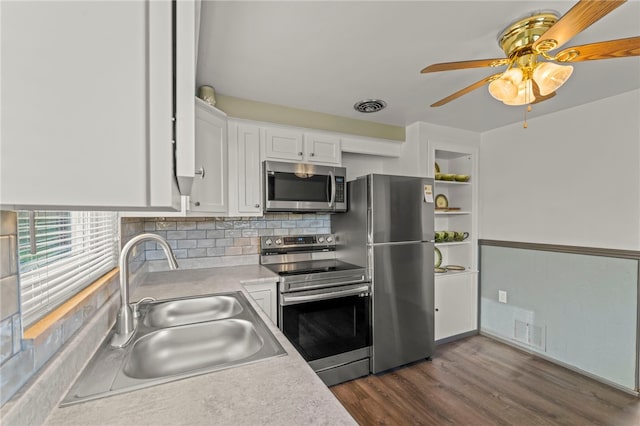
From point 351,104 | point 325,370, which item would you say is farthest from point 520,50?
point 325,370

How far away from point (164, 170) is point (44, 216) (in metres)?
0.70

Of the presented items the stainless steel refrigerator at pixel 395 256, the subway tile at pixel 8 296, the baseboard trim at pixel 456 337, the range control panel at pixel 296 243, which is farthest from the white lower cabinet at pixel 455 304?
the subway tile at pixel 8 296

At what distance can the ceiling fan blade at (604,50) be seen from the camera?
3.63 ft

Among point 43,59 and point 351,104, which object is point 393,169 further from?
point 43,59

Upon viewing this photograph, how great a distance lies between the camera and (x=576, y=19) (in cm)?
102

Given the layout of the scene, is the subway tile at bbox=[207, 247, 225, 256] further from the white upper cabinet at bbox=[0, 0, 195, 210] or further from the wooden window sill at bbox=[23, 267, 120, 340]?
the white upper cabinet at bbox=[0, 0, 195, 210]

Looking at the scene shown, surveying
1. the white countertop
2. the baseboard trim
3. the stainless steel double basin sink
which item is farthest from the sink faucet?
the baseboard trim

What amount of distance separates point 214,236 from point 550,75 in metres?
2.52

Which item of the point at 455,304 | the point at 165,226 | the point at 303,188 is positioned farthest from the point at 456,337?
the point at 165,226

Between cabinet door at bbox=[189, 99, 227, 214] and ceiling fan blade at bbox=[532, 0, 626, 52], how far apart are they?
1.79 m

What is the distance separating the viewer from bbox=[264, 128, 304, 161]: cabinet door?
94.0 inches

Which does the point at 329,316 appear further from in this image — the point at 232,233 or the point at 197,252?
the point at 197,252

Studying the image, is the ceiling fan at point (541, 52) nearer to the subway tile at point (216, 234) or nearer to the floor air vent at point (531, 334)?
the subway tile at point (216, 234)

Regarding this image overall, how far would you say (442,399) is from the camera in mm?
2029
